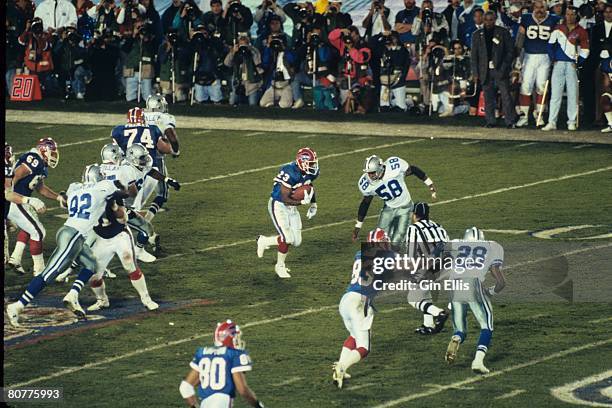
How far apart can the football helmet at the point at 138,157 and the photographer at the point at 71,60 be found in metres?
11.5

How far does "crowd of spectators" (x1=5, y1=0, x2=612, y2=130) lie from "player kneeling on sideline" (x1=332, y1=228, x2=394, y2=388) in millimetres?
12489

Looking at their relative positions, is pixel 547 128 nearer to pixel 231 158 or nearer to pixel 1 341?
pixel 231 158

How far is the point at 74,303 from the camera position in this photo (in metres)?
16.6

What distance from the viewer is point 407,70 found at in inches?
1128

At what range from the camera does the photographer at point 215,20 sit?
98.4 feet

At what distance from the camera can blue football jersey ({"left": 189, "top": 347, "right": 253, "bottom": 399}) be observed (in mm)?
12070

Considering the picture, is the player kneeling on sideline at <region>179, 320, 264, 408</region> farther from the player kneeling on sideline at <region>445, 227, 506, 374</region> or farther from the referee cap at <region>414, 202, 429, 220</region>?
the referee cap at <region>414, 202, 429, 220</region>

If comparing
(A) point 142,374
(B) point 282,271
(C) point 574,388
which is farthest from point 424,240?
(B) point 282,271

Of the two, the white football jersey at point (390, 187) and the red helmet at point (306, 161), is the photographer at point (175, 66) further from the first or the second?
the white football jersey at point (390, 187)

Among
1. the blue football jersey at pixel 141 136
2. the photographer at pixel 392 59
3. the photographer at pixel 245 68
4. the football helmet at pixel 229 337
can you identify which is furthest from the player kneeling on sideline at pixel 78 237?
the photographer at pixel 245 68

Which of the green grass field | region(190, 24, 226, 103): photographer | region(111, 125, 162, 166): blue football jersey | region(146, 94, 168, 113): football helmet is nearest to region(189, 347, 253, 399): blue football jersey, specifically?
the green grass field

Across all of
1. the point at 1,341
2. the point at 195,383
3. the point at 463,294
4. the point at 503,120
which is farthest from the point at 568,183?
the point at 195,383

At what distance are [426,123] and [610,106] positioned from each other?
323cm

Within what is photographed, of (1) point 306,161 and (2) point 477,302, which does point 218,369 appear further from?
(1) point 306,161
